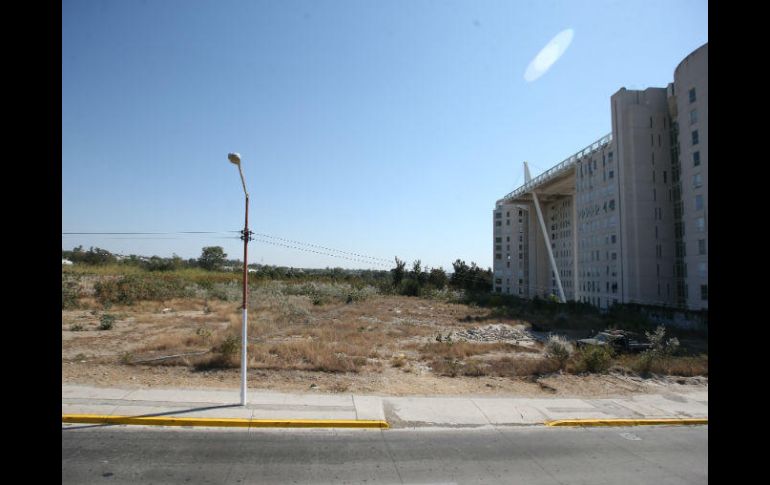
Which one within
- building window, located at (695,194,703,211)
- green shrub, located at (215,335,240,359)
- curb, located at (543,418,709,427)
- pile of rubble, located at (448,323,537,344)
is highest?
building window, located at (695,194,703,211)

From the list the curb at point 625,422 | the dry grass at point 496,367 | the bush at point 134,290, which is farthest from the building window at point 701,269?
the bush at point 134,290

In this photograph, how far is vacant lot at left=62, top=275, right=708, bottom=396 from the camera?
43.5 feet

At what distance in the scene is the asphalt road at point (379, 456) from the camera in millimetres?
7051

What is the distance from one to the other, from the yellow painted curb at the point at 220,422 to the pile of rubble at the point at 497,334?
14.7 m

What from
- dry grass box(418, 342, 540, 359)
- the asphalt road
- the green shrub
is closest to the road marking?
the asphalt road

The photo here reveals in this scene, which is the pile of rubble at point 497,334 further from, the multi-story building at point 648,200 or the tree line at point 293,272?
the tree line at point 293,272

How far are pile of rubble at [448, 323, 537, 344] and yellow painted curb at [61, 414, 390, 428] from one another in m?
14.7

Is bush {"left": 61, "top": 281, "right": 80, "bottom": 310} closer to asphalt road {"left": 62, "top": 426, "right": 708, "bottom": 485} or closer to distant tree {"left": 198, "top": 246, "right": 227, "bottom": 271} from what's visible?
asphalt road {"left": 62, "top": 426, "right": 708, "bottom": 485}
